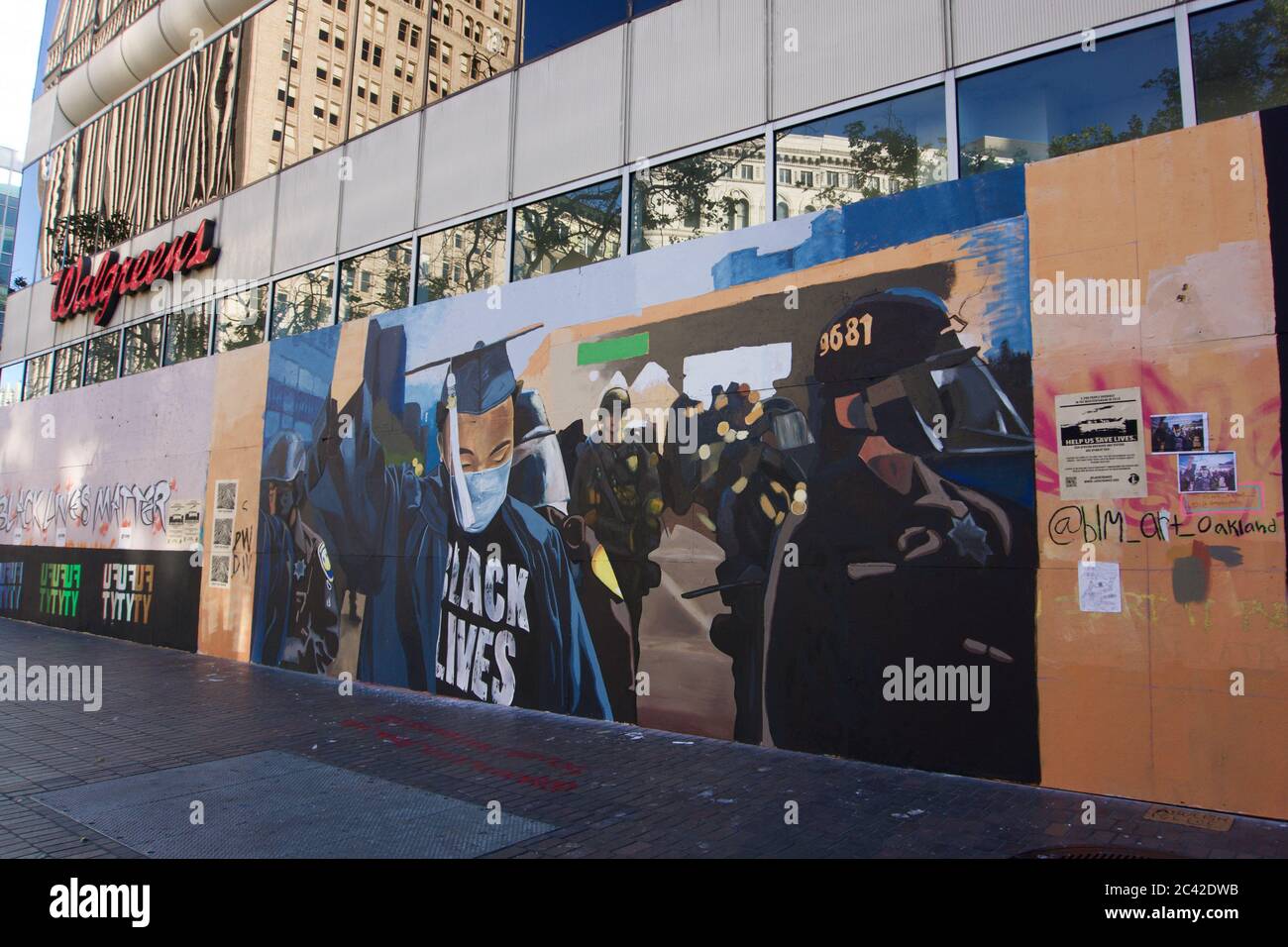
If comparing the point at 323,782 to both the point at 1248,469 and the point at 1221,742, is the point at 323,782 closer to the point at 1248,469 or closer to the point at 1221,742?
A: the point at 1221,742

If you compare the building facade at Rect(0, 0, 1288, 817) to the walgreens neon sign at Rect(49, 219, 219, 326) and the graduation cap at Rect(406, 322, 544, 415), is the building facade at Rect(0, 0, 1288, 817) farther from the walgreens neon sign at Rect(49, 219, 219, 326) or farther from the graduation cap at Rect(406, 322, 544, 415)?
the walgreens neon sign at Rect(49, 219, 219, 326)

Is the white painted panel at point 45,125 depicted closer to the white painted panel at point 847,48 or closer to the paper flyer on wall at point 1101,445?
the white painted panel at point 847,48

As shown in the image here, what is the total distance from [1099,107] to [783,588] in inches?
178

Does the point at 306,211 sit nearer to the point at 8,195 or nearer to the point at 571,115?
the point at 571,115

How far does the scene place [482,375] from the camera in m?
10.3

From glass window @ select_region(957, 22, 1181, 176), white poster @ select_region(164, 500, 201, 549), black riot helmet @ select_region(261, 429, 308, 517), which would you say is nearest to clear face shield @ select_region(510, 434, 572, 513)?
black riot helmet @ select_region(261, 429, 308, 517)

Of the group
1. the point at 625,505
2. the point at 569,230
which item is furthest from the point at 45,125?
the point at 625,505

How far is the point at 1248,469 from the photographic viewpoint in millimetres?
5664

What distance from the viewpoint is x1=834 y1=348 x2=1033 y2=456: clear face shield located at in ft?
21.6

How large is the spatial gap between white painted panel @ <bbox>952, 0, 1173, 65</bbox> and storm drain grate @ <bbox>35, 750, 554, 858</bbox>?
6.90 metres

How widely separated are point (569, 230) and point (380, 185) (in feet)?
12.4

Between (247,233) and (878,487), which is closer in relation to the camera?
(878,487)

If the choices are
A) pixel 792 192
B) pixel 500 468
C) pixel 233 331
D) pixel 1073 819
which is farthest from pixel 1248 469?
pixel 233 331

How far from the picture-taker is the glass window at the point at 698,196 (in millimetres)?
8445
